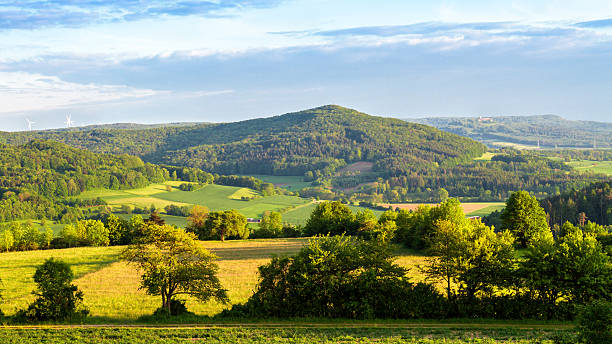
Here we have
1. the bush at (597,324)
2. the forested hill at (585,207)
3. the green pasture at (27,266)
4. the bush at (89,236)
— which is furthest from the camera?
the forested hill at (585,207)

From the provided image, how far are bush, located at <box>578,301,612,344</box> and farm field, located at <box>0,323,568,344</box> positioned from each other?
6905 mm

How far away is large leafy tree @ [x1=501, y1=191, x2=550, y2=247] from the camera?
7044cm

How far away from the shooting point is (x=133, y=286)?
54.0 meters

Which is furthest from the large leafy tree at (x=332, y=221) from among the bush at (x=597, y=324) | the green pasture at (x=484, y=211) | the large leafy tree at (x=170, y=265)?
the green pasture at (x=484, y=211)

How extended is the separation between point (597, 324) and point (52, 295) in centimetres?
3771

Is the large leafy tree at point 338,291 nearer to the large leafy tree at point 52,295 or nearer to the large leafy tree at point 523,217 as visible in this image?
the large leafy tree at point 52,295

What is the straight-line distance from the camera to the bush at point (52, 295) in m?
36.9

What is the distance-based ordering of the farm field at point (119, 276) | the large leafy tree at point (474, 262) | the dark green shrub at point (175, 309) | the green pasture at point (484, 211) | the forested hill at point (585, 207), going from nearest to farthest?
the dark green shrub at point (175, 309)
the large leafy tree at point (474, 262)
the farm field at point (119, 276)
the forested hill at point (585, 207)
the green pasture at point (484, 211)

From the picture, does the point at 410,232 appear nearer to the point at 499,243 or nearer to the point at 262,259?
the point at 262,259

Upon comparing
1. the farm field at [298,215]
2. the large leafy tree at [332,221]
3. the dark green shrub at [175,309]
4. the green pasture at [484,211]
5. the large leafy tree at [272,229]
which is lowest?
the green pasture at [484,211]

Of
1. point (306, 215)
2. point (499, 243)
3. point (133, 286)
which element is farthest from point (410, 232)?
point (306, 215)

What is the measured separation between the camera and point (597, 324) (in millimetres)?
21875

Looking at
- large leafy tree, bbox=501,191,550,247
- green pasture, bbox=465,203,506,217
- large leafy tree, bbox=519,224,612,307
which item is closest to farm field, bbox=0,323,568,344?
large leafy tree, bbox=519,224,612,307

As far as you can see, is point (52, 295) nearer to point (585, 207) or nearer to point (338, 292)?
point (338, 292)
